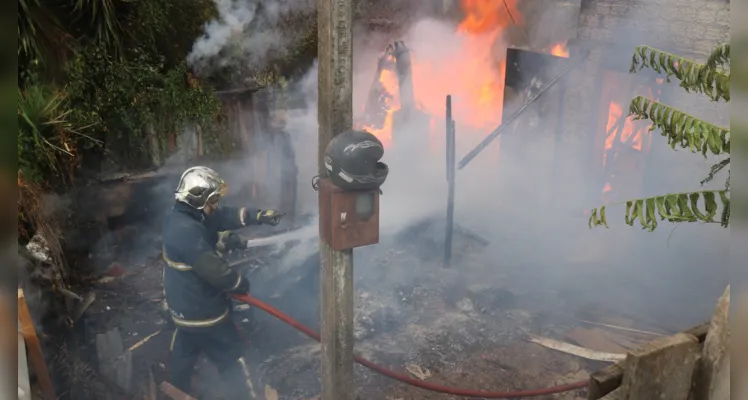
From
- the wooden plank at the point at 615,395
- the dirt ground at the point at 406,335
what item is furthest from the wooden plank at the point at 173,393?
the wooden plank at the point at 615,395

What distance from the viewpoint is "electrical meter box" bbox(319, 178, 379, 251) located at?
4062mm

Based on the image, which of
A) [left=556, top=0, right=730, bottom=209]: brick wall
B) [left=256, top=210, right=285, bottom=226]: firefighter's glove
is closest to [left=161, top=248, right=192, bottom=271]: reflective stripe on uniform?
[left=256, top=210, right=285, bottom=226]: firefighter's glove

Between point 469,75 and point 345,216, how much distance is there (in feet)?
33.9

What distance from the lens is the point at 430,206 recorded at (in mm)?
11586

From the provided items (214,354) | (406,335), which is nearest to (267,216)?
(214,354)

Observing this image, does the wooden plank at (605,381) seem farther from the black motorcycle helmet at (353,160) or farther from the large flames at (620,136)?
the large flames at (620,136)

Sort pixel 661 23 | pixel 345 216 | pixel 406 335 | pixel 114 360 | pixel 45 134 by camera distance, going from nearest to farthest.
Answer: pixel 345 216, pixel 114 360, pixel 406 335, pixel 45 134, pixel 661 23

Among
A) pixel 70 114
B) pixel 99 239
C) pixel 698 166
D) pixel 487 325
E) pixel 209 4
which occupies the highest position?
pixel 209 4

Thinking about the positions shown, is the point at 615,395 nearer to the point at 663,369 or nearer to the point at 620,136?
the point at 663,369

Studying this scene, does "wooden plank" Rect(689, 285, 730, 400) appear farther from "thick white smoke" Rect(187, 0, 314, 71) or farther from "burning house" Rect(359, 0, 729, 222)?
"thick white smoke" Rect(187, 0, 314, 71)

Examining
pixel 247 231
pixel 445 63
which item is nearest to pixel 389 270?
pixel 247 231

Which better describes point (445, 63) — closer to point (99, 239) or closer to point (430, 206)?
point (430, 206)

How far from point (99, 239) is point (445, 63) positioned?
28.6 ft

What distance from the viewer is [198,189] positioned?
5.40m
